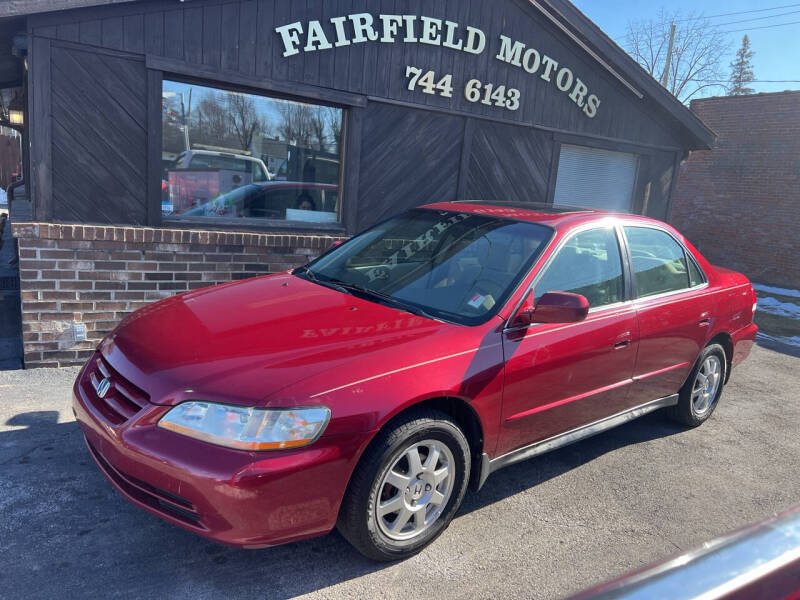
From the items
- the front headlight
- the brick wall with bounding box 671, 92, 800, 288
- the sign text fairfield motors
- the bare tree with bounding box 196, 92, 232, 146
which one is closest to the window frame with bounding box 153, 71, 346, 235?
the bare tree with bounding box 196, 92, 232, 146

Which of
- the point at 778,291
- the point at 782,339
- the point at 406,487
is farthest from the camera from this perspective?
the point at 778,291

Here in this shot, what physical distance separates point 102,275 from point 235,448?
3601mm

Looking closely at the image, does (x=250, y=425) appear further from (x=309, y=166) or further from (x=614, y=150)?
(x=614, y=150)

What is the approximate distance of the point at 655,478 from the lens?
3.84 m

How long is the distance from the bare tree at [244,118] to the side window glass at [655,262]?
399 centimetres

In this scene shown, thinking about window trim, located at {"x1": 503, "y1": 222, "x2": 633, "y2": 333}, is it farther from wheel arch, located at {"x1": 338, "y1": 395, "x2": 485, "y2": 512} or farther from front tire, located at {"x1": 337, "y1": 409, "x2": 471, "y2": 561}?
front tire, located at {"x1": 337, "y1": 409, "x2": 471, "y2": 561}

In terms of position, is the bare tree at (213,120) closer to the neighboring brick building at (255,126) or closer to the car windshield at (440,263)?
the neighboring brick building at (255,126)

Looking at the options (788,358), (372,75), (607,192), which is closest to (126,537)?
(372,75)

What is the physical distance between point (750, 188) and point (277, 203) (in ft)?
39.7

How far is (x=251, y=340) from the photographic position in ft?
9.01

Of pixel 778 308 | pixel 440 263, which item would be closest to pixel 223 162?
pixel 440 263

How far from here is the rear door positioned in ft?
12.7

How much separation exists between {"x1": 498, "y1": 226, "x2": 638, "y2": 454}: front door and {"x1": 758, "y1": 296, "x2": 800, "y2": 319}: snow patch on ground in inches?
320

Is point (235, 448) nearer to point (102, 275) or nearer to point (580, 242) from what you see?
point (580, 242)
